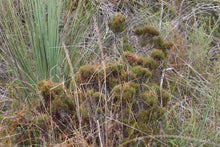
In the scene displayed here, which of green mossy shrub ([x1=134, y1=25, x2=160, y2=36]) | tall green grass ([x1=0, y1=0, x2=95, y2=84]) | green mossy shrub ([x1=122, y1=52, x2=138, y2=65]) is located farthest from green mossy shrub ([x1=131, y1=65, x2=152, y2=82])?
tall green grass ([x1=0, y1=0, x2=95, y2=84])

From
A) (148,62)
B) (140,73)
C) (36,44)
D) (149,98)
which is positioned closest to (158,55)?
(148,62)

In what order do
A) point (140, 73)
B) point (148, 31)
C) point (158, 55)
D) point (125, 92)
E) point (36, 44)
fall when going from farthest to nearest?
point (36, 44)
point (148, 31)
point (158, 55)
point (140, 73)
point (125, 92)

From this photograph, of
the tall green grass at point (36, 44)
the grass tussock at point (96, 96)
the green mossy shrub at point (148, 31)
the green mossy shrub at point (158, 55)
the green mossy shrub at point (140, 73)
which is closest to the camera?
the grass tussock at point (96, 96)

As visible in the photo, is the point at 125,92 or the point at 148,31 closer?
the point at 125,92

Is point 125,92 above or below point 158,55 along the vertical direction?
below

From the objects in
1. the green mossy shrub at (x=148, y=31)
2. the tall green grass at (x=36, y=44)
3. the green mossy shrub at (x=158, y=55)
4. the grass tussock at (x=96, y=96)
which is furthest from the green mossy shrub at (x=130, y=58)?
the tall green grass at (x=36, y=44)

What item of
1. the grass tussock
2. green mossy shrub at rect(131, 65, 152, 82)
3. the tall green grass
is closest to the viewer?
the grass tussock

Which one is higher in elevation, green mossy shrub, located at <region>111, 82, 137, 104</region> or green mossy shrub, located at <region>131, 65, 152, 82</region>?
green mossy shrub, located at <region>131, 65, 152, 82</region>

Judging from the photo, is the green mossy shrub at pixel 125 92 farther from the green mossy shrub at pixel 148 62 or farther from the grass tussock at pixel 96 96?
the green mossy shrub at pixel 148 62

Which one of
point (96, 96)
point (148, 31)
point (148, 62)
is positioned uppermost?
point (148, 31)

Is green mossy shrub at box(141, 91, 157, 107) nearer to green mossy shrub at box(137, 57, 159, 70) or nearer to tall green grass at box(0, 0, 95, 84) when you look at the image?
green mossy shrub at box(137, 57, 159, 70)

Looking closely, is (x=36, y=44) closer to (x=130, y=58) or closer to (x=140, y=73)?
(x=130, y=58)

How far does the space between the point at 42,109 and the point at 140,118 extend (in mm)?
618

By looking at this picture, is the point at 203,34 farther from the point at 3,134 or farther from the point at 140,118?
the point at 3,134
